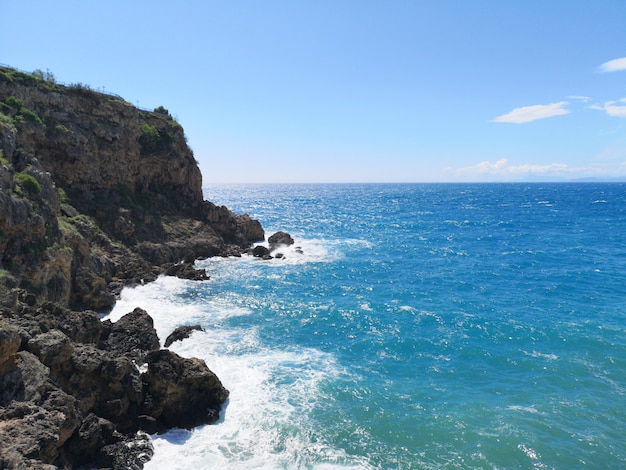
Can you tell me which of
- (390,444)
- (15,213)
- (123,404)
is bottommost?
(390,444)

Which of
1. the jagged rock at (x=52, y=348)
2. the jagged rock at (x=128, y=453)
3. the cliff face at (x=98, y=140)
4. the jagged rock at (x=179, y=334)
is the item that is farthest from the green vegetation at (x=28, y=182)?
the jagged rock at (x=128, y=453)

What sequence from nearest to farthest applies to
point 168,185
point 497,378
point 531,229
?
point 497,378 < point 168,185 < point 531,229

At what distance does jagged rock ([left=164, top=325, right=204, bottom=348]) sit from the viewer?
29469 millimetres

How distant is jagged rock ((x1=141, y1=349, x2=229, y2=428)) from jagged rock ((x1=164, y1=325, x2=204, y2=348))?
738 centimetres

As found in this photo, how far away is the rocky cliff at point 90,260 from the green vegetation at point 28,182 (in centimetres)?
8

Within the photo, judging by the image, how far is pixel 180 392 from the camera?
69.1 ft

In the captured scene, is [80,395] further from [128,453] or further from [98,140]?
[98,140]

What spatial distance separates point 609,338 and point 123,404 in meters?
32.7

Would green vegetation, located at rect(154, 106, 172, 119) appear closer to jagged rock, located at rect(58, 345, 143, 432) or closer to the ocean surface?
the ocean surface

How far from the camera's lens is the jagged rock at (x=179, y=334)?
2947cm

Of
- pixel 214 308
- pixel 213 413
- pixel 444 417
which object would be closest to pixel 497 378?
pixel 444 417

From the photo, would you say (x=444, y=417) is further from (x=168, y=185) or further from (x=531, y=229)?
(x=531, y=229)

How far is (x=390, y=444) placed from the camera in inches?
760

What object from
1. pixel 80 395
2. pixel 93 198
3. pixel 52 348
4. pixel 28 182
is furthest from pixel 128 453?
pixel 93 198
